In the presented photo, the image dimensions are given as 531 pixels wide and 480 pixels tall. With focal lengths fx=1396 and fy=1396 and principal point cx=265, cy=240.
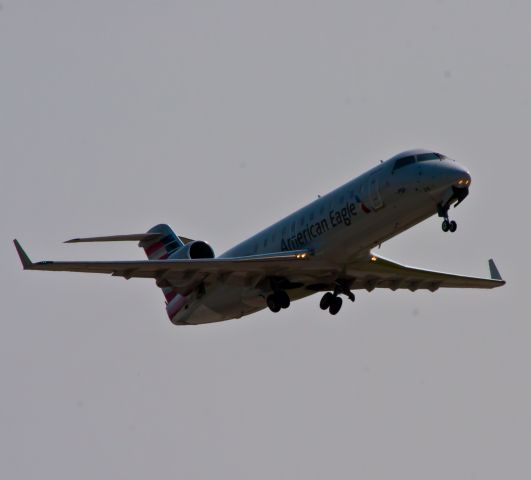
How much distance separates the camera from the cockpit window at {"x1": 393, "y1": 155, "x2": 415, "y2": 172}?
34.2 meters

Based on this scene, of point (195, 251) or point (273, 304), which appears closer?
point (273, 304)

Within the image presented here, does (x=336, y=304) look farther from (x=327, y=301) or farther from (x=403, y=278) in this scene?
(x=403, y=278)

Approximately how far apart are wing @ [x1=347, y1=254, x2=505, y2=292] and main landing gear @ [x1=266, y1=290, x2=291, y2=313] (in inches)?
71.3

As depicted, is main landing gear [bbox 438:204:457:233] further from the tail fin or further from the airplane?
the tail fin

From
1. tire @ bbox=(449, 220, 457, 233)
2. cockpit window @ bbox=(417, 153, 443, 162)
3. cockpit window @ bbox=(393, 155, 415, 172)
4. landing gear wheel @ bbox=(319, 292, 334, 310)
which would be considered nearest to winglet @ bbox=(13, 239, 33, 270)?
landing gear wheel @ bbox=(319, 292, 334, 310)

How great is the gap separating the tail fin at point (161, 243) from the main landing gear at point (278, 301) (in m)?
6.46

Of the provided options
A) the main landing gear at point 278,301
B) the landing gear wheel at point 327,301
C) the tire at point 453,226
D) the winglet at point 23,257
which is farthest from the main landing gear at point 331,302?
the winglet at point 23,257

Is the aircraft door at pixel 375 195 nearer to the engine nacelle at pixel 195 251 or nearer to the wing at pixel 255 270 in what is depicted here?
the wing at pixel 255 270

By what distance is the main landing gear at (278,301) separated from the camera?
121 feet

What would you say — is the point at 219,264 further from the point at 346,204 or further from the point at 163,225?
the point at 163,225

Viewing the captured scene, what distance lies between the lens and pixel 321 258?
35.8 m

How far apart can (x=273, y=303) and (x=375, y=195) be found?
4.54 meters

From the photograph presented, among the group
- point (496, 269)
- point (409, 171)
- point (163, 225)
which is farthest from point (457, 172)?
point (163, 225)

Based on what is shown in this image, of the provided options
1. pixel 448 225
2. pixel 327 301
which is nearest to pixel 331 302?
pixel 327 301
